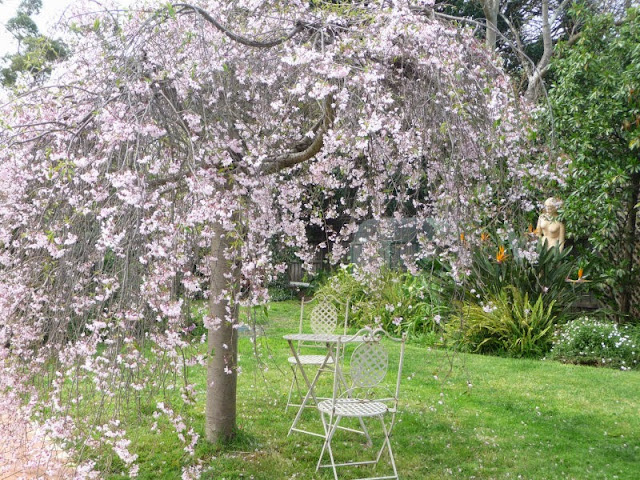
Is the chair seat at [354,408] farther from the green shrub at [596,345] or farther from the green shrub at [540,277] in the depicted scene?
the green shrub at [540,277]

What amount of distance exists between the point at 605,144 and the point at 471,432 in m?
4.48

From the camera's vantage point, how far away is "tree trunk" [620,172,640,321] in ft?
24.6

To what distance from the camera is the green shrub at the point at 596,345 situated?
6547 mm

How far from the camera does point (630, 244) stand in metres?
7.64

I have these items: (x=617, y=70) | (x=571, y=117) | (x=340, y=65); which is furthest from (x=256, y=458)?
(x=617, y=70)

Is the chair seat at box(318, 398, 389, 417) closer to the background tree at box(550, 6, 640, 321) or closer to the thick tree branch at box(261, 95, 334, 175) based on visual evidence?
the thick tree branch at box(261, 95, 334, 175)

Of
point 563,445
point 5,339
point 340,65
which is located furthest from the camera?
point 563,445

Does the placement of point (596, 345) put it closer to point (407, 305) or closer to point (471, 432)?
point (407, 305)

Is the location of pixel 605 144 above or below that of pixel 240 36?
above

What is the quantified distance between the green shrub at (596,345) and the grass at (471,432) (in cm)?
31

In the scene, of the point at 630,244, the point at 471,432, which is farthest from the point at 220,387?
the point at 630,244

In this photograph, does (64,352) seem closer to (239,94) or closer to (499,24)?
(239,94)

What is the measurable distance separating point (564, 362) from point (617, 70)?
3.63 meters

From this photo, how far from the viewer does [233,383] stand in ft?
13.5
